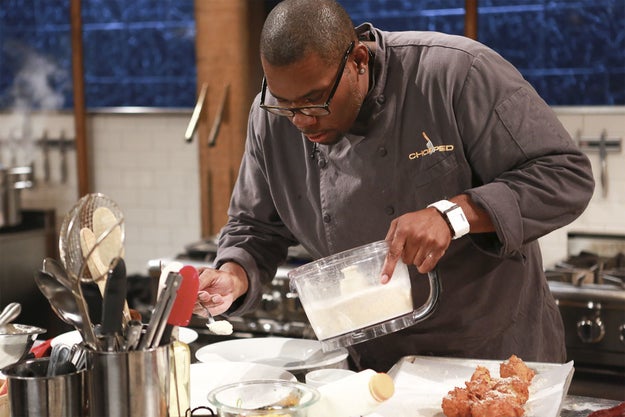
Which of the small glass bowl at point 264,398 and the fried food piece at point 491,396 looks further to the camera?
the fried food piece at point 491,396

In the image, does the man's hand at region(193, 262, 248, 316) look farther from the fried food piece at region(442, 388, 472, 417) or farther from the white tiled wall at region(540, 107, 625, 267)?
the white tiled wall at region(540, 107, 625, 267)

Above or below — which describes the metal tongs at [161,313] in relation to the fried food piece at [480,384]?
above

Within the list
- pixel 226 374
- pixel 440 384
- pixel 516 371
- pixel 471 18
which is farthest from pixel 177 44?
pixel 516 371

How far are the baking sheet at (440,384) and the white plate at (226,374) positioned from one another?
0.25 metres

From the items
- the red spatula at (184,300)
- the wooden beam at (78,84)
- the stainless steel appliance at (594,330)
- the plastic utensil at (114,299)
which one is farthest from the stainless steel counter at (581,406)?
the wooden beam at (78,84)

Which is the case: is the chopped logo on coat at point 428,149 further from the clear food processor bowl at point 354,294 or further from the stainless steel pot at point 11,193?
the stainless steel pot at point 11,193

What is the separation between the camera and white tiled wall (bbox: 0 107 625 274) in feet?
17.4

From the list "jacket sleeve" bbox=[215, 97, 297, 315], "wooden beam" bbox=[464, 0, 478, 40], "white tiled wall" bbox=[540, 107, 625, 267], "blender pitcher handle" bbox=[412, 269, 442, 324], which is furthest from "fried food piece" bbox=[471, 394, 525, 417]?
"wooden beam" bbox=[464, 0, 478, 40]

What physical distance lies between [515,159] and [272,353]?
0.78m

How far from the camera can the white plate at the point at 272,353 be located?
208cm

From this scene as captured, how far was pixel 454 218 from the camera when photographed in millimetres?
1938

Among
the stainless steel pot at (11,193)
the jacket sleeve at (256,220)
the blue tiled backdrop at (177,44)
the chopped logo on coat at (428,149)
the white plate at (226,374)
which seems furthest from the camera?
the stainless steel pot at (11,193)

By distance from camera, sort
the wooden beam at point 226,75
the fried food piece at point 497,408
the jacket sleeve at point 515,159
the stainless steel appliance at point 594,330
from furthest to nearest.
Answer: the wooden beam at point 226,75
the stainless steel appliance at point 594,330
the jacket sleeve at point 515,159
the fried food piece at point 497,408

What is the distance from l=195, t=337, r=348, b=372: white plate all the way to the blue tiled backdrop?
262cm
